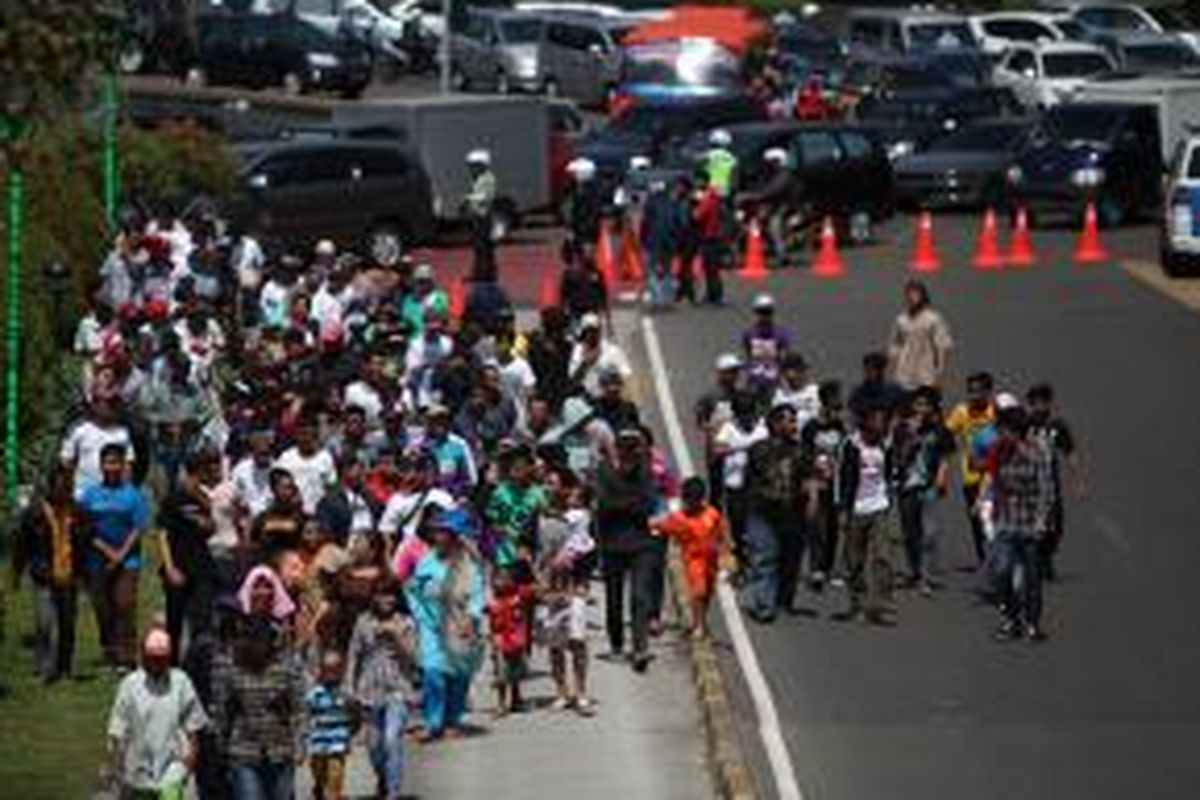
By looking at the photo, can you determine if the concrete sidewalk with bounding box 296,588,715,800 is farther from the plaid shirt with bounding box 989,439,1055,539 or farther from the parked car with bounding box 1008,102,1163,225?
the parked car with bounding box 1008,102,1163,225

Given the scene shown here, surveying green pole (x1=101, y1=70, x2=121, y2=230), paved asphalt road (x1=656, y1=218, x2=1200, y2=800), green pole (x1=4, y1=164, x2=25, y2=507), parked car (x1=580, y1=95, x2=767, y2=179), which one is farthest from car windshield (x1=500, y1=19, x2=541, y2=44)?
green pole (x1=4, y1=164, x2=25, y2=507)

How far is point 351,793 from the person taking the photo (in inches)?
885

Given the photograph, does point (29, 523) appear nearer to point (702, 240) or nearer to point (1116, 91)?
point (702, 240)

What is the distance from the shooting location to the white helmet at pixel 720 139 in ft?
158

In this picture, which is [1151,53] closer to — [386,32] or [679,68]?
[679,68]

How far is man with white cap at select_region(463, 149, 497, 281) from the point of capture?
4147 cm

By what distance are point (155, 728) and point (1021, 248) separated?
30.0m

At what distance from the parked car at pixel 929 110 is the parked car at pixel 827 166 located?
6.40m

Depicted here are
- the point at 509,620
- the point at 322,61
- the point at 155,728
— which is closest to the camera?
the point at 155,728

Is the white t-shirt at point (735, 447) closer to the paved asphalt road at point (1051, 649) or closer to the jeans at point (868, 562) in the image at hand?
the jeans at point (868, 562)

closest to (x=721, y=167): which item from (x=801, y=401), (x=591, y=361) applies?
(x=591, y=361)

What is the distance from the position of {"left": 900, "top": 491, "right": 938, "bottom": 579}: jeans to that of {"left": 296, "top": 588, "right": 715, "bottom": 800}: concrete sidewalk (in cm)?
249

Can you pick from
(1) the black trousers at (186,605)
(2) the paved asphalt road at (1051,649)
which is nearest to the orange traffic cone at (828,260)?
(2) the paved asphalt road at (1051,649)

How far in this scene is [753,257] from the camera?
45938 mm
